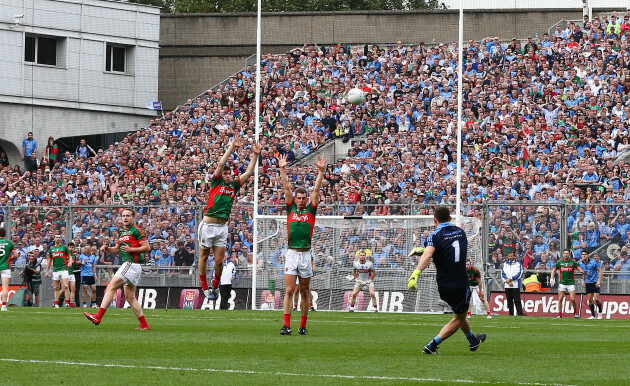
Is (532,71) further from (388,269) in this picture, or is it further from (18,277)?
(18,277)

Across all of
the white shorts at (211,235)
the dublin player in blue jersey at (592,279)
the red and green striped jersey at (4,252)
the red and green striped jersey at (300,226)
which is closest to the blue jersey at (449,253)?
the red and green striped jersey at (300,226)

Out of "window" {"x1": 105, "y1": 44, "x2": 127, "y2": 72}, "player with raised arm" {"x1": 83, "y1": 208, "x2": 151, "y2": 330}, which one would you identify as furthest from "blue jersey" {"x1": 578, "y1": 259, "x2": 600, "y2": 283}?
"window" {"x1": 105, "y1": 44, "x2": 127, "y2": 72}

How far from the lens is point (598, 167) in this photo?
30.3 meters

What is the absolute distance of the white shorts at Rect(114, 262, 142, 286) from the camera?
17156 millimetres

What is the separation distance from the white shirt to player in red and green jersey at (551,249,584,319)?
9.20 meters

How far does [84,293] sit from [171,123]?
33.2ft

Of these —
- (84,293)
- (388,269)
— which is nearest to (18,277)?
(84,293)

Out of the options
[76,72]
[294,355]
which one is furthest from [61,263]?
[294,355]

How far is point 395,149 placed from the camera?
1364 inches

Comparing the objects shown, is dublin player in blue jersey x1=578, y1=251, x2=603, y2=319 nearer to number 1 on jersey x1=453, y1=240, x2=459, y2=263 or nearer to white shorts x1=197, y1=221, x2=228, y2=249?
white shorts x1=197, y1=221, x2=228, y2=249

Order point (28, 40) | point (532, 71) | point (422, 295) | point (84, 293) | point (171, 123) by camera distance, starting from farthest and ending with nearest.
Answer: point (28, 40)
point (171, 123)
point (532, 71)
point (84, 293)
point (422, 295)

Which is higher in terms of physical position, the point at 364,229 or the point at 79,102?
the point at 79,102

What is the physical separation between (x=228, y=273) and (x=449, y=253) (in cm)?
1871

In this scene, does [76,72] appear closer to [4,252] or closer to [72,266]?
[72,266]
